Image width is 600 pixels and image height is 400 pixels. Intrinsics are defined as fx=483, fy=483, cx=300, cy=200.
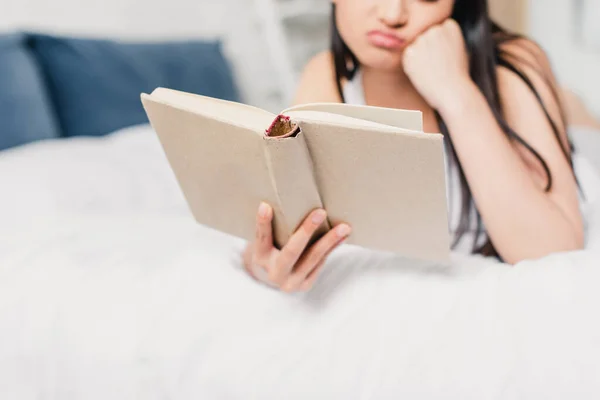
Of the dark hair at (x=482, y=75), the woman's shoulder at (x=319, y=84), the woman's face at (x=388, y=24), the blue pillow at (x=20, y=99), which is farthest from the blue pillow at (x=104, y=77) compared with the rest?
the dark hair at (x=482, y=75)

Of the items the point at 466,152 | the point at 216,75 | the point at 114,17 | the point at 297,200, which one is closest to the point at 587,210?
the point at 466,152

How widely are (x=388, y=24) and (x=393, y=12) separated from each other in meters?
0.02

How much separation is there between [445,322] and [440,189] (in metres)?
0.14

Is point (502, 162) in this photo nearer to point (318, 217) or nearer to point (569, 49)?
point (318, 217)

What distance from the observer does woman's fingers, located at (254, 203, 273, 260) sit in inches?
19.9

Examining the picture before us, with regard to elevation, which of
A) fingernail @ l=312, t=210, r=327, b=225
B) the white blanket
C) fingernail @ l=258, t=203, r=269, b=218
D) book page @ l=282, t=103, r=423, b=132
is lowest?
the white blanket

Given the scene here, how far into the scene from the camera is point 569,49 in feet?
6.12

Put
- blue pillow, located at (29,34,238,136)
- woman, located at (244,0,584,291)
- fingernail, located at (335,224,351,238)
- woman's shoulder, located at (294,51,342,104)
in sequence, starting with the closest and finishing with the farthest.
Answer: fingernail, located at (335,224,351,238)
woman, located at (244,0,584,291)
woman's shoulder, located at (294,51,342,104)
blue pillow, located at (29,34,238,136)

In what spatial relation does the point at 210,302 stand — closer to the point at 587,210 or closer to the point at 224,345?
the point at 224,345

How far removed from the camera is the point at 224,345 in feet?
1.68

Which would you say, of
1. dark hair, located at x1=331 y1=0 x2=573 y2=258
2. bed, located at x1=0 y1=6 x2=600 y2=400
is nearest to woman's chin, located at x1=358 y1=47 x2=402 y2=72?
dark hair, located at x1=331 y1=0 x2=573 y2=258

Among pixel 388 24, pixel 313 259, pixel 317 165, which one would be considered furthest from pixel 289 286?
pixel 388 24

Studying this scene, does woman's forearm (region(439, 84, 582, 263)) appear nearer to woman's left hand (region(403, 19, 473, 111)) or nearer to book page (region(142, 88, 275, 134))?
woman's left hand (region(403, 19, 473, 111))

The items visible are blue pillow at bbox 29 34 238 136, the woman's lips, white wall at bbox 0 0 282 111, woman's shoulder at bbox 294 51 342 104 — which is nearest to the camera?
the woman's lips
